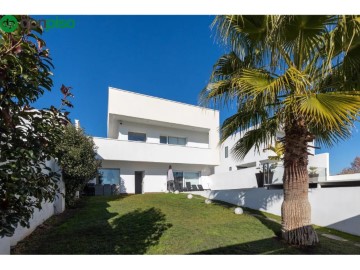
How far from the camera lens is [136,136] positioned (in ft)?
73.1

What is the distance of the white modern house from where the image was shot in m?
19.9

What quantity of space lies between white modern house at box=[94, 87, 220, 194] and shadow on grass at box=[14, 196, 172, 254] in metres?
10.2

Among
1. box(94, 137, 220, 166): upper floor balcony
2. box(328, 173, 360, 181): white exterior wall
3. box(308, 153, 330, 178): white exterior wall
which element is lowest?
box(328, 173, 360, 181): white exterior wall

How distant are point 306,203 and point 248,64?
3.76 meters

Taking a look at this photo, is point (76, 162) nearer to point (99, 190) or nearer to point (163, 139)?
point (99, 190)

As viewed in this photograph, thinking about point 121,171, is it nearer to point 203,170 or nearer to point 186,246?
point 203,170

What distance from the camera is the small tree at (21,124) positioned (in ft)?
7.59

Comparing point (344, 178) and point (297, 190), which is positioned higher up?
point (297, 190)

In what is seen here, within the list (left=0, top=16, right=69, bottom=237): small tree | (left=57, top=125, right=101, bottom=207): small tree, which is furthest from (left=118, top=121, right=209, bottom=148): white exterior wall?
(left=0, top=16, right=69, bottom=237): small tree

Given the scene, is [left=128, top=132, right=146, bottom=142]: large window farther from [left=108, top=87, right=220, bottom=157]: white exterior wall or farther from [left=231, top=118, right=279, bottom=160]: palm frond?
[left=231, top=118, right=279, bottom=160]: palm frond

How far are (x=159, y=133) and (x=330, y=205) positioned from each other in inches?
587

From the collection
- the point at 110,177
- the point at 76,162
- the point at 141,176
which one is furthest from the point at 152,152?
the point at 76,162
